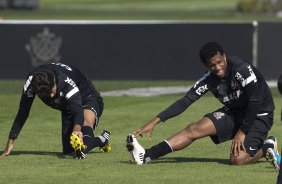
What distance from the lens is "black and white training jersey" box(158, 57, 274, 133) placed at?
41.4 ft

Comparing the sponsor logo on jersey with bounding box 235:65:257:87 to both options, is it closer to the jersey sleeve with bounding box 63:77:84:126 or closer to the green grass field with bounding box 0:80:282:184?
the green grass field with bounding box 0:80:282:184

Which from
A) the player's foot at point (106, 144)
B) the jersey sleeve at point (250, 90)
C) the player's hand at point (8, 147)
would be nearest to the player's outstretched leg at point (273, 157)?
the jersey sleeve at point (250, 90)

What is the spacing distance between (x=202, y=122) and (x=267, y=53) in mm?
15865

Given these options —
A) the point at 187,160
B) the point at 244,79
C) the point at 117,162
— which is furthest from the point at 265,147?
the point at 117,162

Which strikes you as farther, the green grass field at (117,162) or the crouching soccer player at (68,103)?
the crouching soccer player at (68,103)

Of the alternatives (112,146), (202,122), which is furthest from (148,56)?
(202,122)

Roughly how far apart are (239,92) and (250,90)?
0.26 m

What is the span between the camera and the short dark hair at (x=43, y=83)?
500 inches

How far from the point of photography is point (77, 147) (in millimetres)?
13109

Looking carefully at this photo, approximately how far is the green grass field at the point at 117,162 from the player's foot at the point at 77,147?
116mm

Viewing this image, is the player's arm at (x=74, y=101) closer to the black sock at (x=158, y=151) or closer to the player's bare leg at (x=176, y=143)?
the player's bare leg at (x=176, y=143)

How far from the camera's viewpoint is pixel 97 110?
46.8 feet

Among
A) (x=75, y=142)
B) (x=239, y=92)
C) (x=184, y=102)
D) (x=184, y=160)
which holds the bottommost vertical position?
(x=184, y=160)

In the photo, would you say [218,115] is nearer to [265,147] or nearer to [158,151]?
[265,147]
